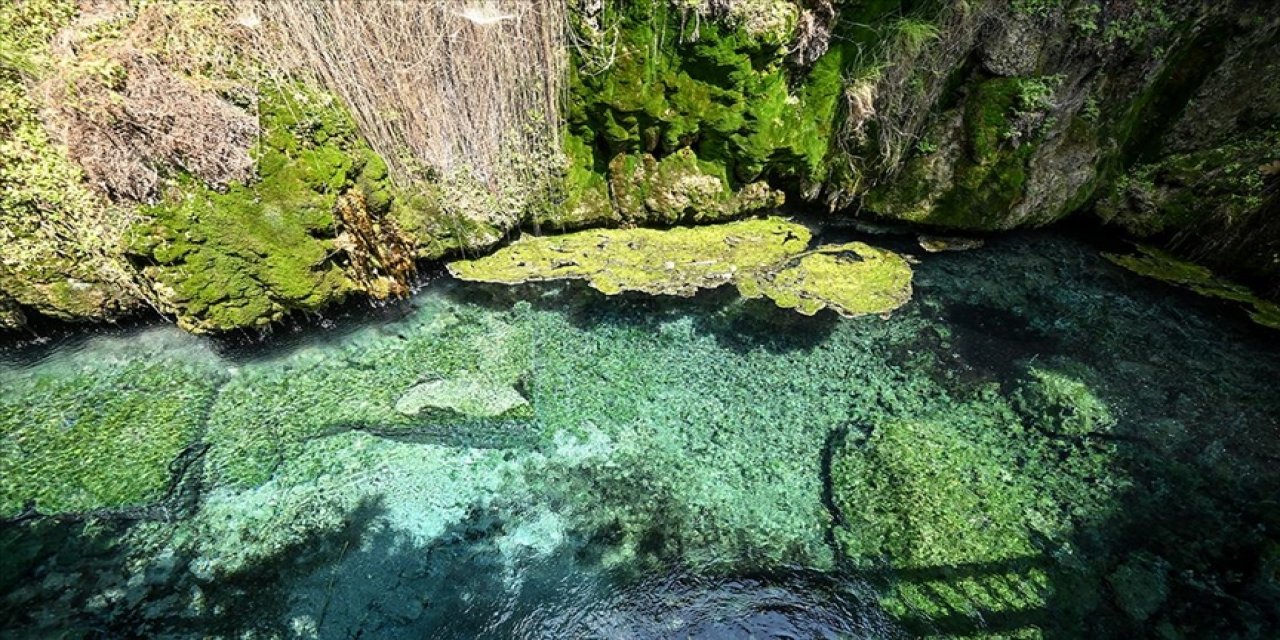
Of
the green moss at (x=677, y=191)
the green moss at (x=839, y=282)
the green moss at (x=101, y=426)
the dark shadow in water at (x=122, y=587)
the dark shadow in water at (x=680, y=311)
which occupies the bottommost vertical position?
the dark shadow in water at (x=122, y=587)

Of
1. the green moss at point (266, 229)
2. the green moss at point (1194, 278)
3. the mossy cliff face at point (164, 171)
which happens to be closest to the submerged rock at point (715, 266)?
the green moss at point (266, 229)

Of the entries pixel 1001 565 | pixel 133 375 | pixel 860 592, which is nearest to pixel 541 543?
pixel 860 592

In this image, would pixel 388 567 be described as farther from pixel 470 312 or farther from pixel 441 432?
pixel 470 312

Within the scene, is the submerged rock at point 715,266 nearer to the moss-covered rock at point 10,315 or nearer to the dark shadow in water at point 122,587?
the dark shadow in water at point 122,587

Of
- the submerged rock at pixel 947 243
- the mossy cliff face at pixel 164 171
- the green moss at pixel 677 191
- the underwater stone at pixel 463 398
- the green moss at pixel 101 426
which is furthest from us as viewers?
the submerged rock at pixel 947 243

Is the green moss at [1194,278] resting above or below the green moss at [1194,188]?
below

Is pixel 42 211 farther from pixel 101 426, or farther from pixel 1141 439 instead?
pixel 1141 439

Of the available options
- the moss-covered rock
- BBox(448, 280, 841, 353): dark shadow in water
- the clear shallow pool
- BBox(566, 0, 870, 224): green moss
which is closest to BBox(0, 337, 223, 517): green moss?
the clear shallow pool

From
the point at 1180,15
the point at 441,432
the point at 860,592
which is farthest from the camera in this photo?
the point at 1180,15
